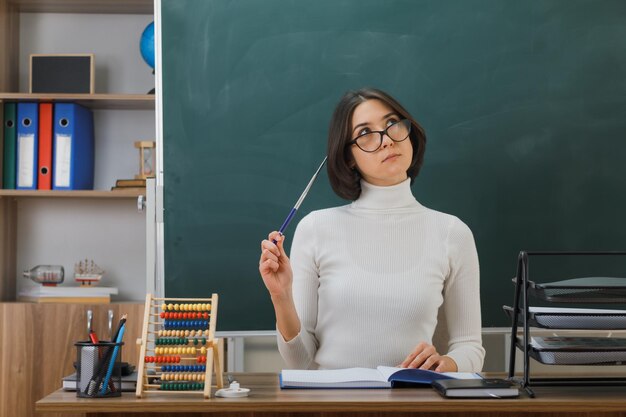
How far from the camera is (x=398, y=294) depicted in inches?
87.7

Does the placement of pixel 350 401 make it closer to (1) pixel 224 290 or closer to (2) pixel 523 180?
(1) pixel 224 290

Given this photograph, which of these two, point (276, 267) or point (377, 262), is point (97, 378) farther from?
point (377, 262)

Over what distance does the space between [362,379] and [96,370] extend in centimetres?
53

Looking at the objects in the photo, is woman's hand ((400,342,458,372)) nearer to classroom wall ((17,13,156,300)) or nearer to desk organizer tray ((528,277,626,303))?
desk organizer tray ((528,277,626,303))

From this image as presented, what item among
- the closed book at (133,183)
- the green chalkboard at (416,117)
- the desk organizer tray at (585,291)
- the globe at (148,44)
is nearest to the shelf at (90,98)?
the globe at (148,44)

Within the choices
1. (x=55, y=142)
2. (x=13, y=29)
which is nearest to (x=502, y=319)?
(x=55, y=142)

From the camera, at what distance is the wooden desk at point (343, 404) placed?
1507mm

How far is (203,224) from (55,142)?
41.0 inches

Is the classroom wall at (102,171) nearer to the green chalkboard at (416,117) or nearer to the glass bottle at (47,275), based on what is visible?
the glass bottle at (47,275)

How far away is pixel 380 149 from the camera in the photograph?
224 cm

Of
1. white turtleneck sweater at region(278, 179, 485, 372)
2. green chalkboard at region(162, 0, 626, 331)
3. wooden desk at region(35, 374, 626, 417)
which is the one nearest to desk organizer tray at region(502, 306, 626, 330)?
wooden desk at region(35, 374, 626, 417)

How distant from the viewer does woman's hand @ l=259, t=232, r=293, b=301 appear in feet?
5.89

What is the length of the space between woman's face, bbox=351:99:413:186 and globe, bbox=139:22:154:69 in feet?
4.93

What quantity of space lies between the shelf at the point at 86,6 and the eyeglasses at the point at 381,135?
67.9 inches
